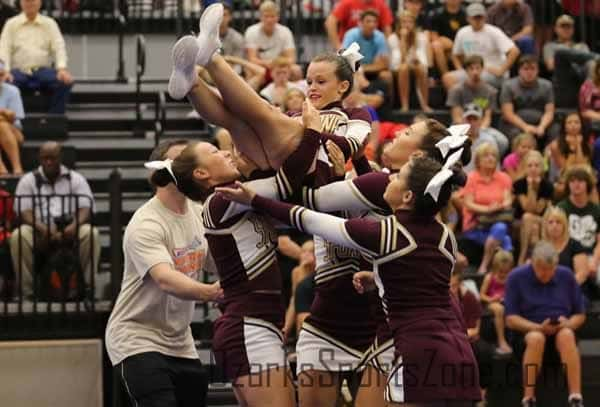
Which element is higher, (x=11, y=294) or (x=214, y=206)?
(x=214, y=206)

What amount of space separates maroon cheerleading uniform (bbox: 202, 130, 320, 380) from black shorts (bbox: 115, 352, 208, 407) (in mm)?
495

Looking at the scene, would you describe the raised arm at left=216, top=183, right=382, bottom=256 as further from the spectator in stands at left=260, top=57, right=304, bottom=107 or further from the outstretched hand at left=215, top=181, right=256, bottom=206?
the spectator in stands at left=260, top=57, right=304, bottom=107

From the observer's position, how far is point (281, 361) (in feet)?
24.5

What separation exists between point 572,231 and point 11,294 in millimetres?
4215

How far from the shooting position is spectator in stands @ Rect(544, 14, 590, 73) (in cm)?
1517

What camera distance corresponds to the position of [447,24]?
15.5 metres

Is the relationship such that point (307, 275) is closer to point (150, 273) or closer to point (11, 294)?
point (11, 294)

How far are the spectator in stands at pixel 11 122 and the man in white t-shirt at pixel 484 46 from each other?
13.3ft

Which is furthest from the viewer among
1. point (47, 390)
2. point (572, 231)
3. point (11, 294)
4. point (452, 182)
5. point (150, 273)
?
point (572, 231)

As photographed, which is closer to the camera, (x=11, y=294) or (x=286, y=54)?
(x=11, y=294)

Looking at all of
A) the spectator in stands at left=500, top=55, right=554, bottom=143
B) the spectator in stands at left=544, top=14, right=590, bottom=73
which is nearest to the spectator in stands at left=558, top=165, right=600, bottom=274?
the spectator in stands at left=500, top=55, right=554, bottom=143

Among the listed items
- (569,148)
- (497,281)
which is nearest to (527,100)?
(569,148)

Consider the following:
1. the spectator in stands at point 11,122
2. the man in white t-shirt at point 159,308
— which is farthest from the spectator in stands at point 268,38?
the man in white t-shirt at point 159,308

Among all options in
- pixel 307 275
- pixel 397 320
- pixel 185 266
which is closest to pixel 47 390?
pixel 307 275
